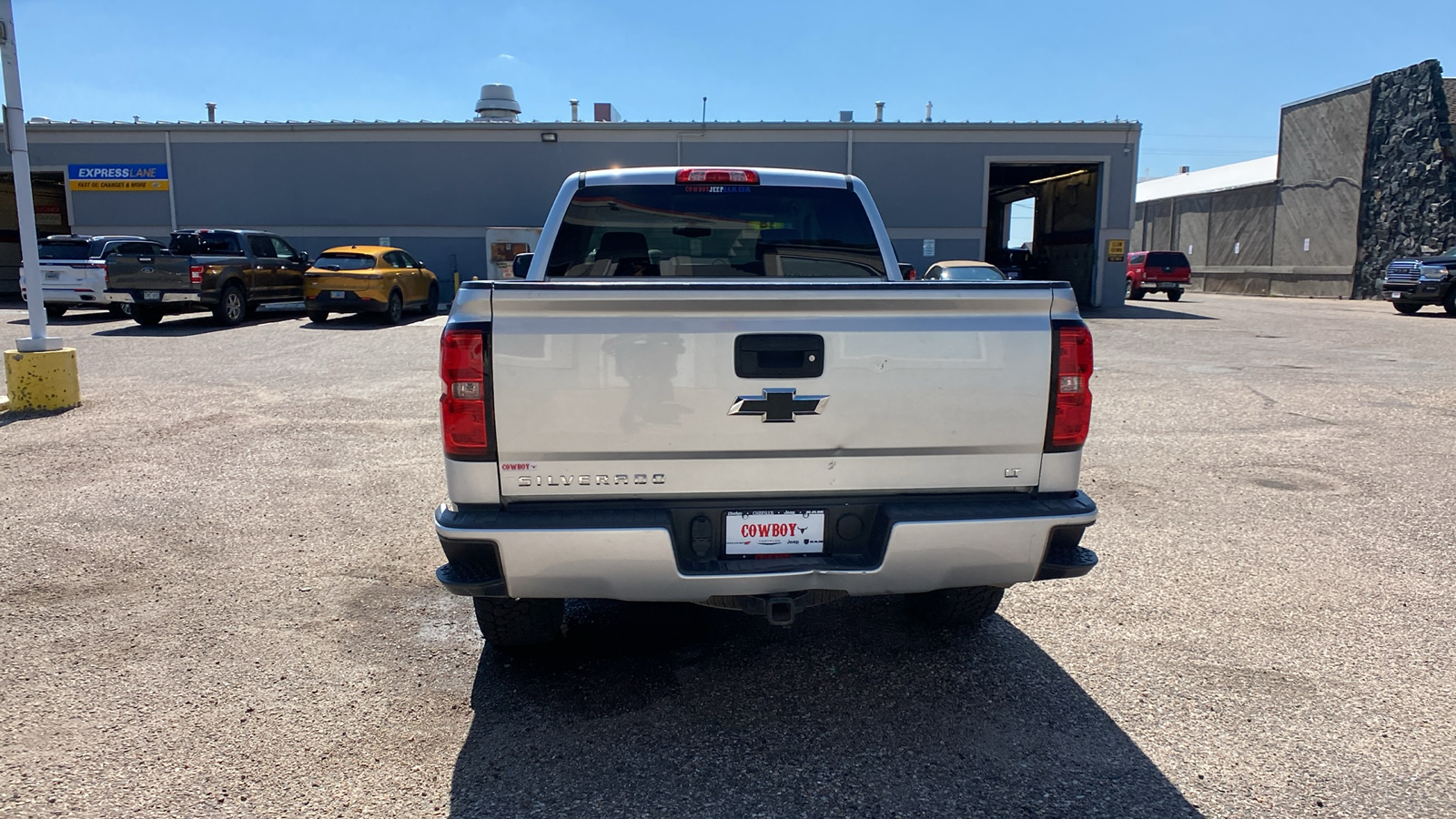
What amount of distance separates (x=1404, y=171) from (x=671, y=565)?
39.1 metres

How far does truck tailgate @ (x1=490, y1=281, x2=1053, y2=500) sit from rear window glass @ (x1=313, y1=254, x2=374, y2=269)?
18116 millimetres

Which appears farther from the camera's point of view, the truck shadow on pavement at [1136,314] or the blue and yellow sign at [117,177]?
the blue and yellow sign at [117,177]

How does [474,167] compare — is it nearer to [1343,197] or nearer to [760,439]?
[760,439]

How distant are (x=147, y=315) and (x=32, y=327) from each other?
34.0 feet

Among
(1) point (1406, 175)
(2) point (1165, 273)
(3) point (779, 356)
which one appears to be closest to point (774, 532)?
(3) point (779, 356)

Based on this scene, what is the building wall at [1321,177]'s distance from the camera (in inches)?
1358

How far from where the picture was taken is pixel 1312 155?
36.9 metres

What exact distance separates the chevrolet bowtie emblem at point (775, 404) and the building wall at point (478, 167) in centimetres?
2355

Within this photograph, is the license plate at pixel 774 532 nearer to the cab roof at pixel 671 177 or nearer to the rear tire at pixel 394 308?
the cab roof at pixel 671 177

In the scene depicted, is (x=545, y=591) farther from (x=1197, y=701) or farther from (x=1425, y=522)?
(x=1425, y=522)

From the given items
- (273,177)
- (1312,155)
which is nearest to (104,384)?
(273,177)

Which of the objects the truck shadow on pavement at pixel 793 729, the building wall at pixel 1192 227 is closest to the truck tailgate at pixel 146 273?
the truck shadow on pavement at pixel 793 729

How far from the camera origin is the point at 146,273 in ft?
57.2

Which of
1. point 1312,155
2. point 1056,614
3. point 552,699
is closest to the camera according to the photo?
point 552,699
